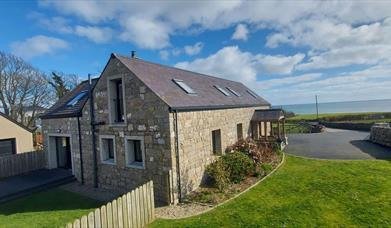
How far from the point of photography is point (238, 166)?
41.3 ft

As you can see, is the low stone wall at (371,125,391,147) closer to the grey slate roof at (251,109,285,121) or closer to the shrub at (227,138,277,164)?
the grey slate roof at (251,109,285,121)

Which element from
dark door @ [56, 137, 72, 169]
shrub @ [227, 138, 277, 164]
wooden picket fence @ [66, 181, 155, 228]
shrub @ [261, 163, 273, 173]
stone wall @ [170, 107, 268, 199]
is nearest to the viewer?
wooden picket fence @ [66, 181, 155, 228]

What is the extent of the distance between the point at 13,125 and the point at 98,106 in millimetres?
11015

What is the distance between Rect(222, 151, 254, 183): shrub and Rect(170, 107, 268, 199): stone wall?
990 millimetres

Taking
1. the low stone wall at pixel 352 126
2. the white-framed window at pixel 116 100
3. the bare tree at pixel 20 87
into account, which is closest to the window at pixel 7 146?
the bare tree at pixel 20 87

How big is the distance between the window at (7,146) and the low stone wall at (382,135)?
29162mm

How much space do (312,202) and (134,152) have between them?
8200mm

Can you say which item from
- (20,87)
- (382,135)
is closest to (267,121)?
(382,135)

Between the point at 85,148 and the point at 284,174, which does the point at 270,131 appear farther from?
the point at 85,148

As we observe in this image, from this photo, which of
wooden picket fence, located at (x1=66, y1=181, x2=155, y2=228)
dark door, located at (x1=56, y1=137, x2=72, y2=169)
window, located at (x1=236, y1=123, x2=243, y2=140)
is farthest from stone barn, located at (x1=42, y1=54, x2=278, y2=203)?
window, located at (x1=236, y1=123, x2=243, y2=140)

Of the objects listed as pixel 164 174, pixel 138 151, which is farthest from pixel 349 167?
pixel 138 151

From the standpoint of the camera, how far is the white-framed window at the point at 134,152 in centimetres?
1145

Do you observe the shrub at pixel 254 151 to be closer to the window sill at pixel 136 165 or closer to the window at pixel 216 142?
the window at pixel 216 142

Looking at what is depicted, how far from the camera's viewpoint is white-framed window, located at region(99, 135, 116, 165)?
12.7m
